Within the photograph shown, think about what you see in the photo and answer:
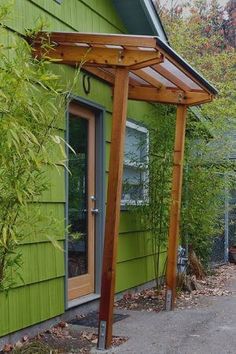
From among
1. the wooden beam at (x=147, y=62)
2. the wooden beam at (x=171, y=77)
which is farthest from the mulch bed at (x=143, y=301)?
the wooden beam at (x=147, y=62)

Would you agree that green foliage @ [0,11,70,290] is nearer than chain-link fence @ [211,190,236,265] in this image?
Yes

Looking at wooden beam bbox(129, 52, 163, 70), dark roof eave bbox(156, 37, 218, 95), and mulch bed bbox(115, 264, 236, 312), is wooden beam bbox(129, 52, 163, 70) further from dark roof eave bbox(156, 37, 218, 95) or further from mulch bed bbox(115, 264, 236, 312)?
mulch bed bbox(115, 264, 236, 312)

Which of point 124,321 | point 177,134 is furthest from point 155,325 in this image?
point 177,134

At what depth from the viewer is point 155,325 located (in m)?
5.75

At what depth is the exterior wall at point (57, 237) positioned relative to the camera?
16.0 feet

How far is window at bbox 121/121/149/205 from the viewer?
7586 mm

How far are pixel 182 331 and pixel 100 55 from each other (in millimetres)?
2820

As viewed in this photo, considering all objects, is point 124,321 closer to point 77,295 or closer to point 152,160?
point 77,295

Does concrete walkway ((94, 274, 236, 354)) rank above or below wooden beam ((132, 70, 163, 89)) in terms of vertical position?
below

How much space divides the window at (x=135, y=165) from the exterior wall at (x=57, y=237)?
12.2 inches

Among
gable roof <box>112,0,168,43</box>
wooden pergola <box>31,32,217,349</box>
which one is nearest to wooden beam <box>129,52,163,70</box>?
wooden pergola <box>31,32,217,349</box>

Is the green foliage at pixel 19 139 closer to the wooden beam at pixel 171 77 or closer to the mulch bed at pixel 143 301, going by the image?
the wooden beam at pixel 171 77

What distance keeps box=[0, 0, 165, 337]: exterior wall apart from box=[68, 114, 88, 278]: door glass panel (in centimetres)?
38

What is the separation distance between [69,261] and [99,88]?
84.1 inches
